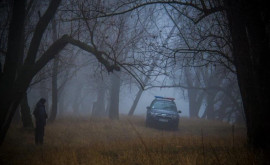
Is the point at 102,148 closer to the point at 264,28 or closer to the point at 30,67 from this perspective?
the point at 30,67

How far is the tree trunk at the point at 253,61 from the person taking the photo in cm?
522

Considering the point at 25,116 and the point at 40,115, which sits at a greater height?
the point at 40,115

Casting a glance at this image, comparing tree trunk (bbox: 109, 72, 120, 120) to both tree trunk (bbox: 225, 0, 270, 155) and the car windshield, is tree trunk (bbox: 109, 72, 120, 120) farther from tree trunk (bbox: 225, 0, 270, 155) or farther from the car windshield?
tree trunk (bbox: 225, 0, 270, 155)

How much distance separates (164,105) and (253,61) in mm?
12171

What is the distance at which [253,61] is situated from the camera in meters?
5.43

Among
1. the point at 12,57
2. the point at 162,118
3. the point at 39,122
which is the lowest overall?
the point at 162,118

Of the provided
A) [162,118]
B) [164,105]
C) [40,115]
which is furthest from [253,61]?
[164,105]

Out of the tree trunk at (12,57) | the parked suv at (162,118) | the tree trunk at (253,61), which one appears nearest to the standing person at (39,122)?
the tree trunk at (12,57)

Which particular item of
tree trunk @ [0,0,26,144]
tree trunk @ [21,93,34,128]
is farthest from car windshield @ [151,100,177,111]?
tree trunk @ [0,0,26,144]

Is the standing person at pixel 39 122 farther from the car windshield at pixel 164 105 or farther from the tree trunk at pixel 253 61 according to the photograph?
the car windshield at pixel 164 105

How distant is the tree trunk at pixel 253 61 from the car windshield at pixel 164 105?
36.4 feet

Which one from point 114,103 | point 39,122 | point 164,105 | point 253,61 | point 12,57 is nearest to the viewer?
point 253,61

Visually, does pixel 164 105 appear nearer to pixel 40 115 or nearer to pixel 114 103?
pixel 114 103

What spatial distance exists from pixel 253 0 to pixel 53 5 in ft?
22.7
